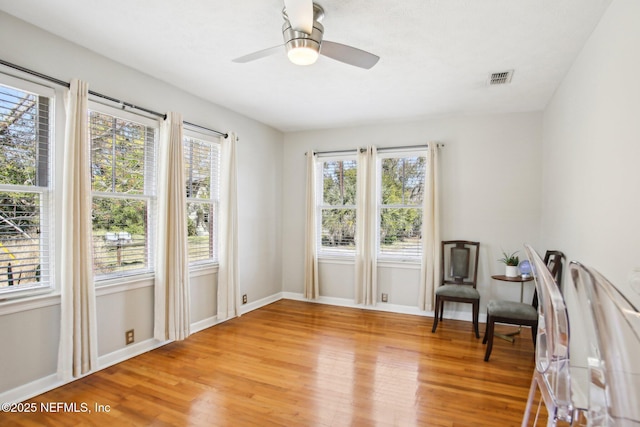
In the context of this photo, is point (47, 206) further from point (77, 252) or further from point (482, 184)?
point (482, 184)

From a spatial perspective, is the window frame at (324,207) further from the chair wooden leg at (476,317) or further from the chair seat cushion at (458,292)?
the chair wooden leg at (476,317)

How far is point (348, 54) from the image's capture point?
2.29 meters

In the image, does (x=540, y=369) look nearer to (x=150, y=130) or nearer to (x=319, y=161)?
(x=150, y=130)

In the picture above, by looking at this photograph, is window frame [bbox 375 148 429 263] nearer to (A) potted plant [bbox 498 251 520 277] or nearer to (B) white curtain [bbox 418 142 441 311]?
(B) white curtain [bbox 418 142 441 311]

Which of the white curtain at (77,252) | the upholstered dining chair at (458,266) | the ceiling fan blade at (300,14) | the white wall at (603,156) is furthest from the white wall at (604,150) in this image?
the white curtain at (77,252)

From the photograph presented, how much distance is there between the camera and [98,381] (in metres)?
2.73

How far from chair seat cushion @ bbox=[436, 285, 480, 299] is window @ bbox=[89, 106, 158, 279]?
3.22 m

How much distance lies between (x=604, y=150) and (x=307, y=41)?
197 cm

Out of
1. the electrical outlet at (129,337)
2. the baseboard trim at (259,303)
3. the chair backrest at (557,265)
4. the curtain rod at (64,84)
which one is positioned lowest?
the baseboard trim at (259,303)

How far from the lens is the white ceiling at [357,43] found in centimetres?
222

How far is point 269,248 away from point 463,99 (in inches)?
131

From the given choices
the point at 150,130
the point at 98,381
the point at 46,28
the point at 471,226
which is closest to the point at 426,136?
the point at 471,226

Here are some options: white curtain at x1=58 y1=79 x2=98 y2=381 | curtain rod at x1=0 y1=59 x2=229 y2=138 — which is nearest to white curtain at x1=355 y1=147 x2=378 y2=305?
curtain rod at x1=0 y1=59 x2=229 y2=138

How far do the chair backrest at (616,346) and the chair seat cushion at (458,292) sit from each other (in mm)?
2990
